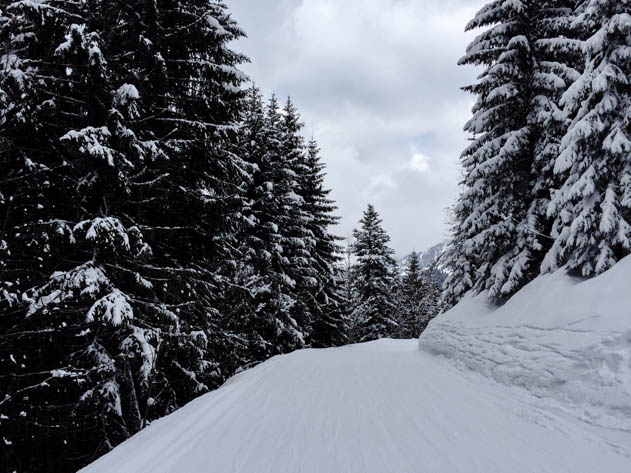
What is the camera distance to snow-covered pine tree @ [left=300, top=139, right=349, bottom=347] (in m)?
21.5

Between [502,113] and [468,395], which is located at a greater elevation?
[502,113]

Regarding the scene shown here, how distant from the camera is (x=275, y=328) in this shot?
626 inches

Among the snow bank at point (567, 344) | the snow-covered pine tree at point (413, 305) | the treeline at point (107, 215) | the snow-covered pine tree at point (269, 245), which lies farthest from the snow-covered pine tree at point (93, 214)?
the snow-covered pine tree at point (413, 305)

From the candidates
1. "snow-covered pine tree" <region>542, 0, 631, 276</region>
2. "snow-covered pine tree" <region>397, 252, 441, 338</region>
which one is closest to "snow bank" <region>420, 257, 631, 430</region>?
"snow-covered pine tree" <region>542, 0, 631, 276</region>

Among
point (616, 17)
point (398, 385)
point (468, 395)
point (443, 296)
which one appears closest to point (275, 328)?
point (443, 296)

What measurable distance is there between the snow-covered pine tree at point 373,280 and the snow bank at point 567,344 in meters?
18.7

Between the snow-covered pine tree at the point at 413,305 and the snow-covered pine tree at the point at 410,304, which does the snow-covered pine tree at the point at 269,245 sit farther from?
the snow-covered pine tree at the point at 410,304

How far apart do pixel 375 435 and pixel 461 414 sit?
1.38 metres

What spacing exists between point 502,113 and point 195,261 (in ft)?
32.2

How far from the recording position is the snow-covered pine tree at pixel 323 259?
21.5m

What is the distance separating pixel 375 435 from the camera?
3834mm

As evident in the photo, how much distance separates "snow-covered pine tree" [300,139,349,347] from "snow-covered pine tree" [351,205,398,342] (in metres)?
4.34

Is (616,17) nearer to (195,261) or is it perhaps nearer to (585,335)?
(585,335)

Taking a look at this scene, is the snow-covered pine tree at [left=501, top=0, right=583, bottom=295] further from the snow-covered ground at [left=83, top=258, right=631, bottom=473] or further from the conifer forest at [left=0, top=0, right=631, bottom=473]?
the snow-covered ground at [left=83, top=258, right=631, bottom=473]
